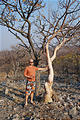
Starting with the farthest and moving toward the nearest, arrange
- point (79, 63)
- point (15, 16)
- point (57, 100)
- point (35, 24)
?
point (79, 63), point (35, 24), point (15, 16), point (57, 100)

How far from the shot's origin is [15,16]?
19.5ft

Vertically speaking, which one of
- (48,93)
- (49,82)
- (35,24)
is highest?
(35,24)

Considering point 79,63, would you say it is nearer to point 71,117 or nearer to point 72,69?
point 72,69

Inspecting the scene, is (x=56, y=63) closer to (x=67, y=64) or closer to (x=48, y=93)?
(x=67, y=64)

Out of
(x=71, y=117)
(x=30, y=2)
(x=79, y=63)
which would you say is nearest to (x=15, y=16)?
(x=30, y=2)

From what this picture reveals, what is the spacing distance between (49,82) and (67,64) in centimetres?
1101

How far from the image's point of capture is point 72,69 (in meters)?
15.2

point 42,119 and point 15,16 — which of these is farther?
point 15,16

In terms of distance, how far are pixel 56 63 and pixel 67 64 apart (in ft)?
4.80

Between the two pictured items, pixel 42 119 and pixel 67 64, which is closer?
pixel 42 119

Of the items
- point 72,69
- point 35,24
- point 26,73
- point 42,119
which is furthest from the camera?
point 72,69

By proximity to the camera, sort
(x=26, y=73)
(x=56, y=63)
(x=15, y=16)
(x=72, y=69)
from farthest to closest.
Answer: (x=56, y=63)
(x=72, y=69)
(x=15, y=16)
(x=26, y=73)

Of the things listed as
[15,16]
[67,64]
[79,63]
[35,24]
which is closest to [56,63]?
[67,64]

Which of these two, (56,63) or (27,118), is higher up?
(56,63)
